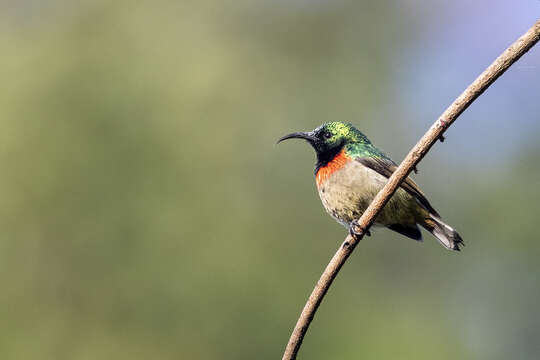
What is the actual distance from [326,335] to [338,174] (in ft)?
32.3

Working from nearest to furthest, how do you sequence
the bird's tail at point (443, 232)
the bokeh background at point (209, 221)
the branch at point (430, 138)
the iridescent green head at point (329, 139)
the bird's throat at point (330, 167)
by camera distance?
the branch at point (430, 138) → the bird's tail at point (443, 232) → the bird's throat at point (330, 167) → the iridescent green head at point (329, 139) → the bokeh background at point (209, 221)

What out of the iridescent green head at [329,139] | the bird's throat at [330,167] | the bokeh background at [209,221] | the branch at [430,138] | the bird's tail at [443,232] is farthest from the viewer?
the bokeh background at [209,221]

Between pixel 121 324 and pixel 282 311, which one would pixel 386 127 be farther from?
pixel 121 324

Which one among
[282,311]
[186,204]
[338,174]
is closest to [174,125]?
[186,204]

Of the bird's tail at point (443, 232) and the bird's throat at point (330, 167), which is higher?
the bird's tail at point (443, 232)

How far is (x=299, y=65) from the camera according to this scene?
76.4ft

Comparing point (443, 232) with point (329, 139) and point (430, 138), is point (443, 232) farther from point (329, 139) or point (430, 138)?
point (430, 138)

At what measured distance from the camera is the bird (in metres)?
5.42

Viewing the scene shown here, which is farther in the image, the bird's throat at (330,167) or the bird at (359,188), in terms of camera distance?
the bird's throat at (330,167)

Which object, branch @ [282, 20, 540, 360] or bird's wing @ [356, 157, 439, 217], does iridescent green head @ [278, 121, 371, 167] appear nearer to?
bird's wing @ [356, 157, 439, 217]

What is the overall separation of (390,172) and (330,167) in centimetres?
55

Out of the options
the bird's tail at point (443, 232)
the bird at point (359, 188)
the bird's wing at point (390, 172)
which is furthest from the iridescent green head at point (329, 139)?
the bird's tail at point (443, 232)

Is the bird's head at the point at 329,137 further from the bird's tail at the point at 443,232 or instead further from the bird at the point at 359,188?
the bird's tail at the point at 443,232

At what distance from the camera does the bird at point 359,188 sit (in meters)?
5.42
